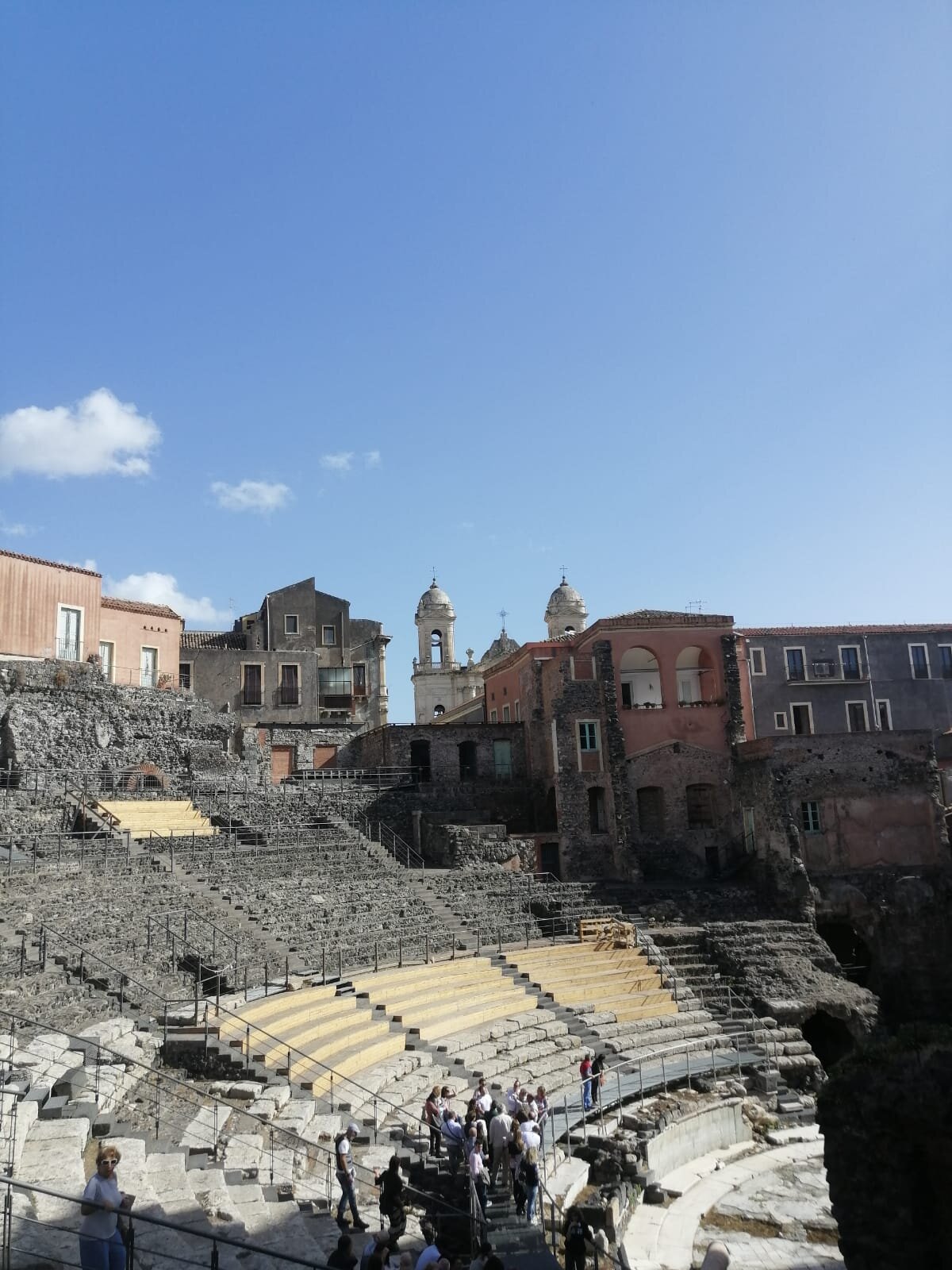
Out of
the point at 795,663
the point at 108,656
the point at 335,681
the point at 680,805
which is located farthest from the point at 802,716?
the point at 108,656

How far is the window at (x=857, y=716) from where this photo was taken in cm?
4175

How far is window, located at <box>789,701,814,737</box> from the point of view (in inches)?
1641

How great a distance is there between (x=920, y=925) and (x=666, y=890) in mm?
8365

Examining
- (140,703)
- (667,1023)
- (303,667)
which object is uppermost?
(303,667)

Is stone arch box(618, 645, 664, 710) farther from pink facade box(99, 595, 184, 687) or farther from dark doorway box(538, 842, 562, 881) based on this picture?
pink facade box(99, 595, 184, 687)

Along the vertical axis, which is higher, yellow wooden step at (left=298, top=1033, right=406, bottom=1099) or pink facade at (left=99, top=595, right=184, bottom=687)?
pink facade at (left=99, top=595, right=184, bottom=687)

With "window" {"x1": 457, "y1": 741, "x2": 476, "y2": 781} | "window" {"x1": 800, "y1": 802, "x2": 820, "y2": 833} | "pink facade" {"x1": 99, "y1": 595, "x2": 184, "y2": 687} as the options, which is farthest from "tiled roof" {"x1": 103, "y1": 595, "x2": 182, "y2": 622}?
"window" {"x1": 800, "y1": 802, "x2": 820, "y2": 833}

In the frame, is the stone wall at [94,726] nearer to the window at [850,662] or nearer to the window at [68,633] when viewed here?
the window at [68,633]

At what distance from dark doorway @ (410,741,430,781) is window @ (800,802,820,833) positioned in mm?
14054

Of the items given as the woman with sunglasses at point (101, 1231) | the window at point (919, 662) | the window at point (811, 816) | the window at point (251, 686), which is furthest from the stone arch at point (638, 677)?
the woman with sunglasses at point (101, 1231)

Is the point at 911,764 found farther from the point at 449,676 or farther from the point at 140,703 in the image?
the point at 449,676

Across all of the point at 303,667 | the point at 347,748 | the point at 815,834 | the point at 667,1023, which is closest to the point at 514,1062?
the point at 667,1023

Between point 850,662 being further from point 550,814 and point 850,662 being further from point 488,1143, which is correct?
point 488,1143

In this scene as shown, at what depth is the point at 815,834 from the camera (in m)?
33.6
